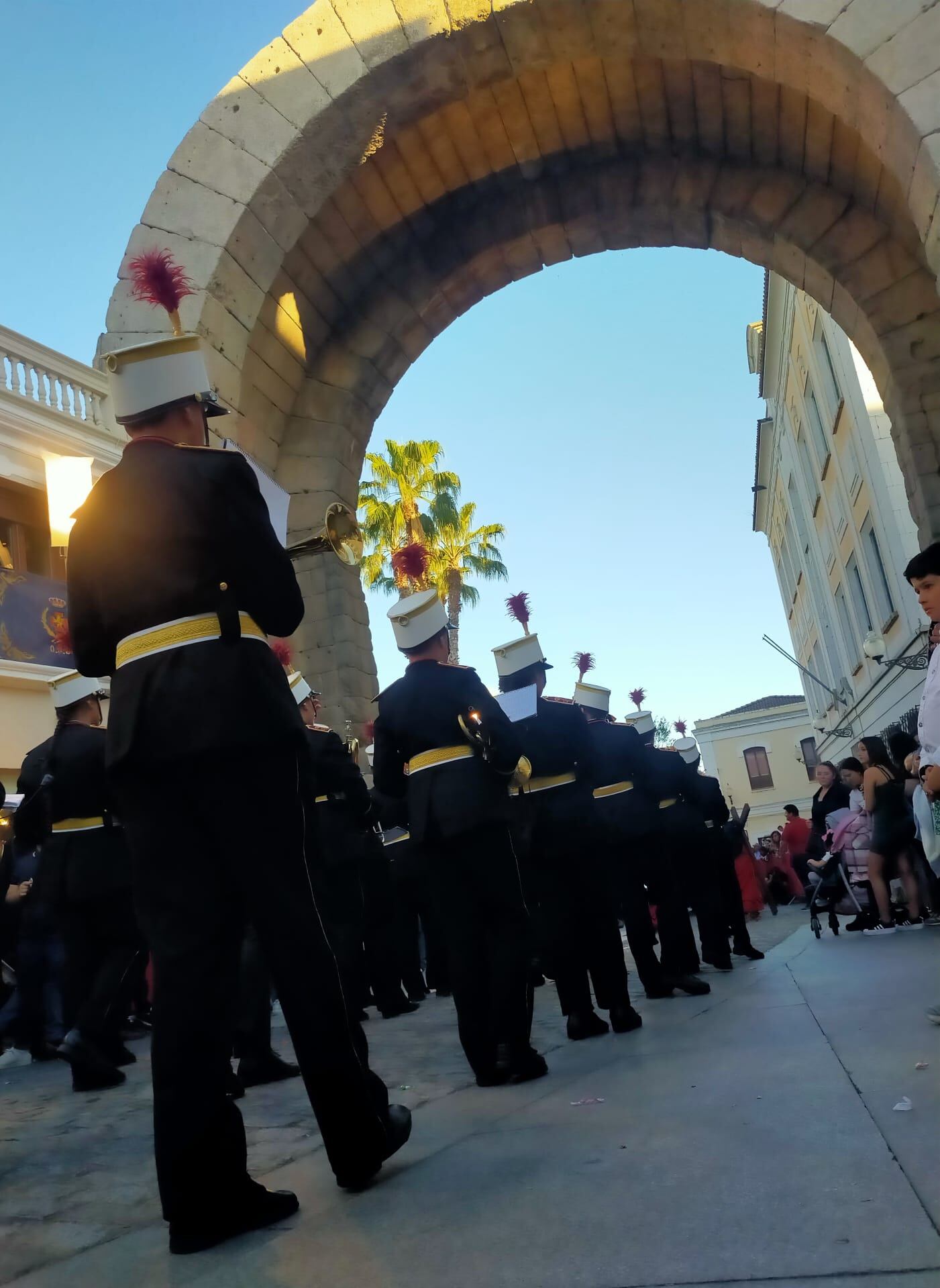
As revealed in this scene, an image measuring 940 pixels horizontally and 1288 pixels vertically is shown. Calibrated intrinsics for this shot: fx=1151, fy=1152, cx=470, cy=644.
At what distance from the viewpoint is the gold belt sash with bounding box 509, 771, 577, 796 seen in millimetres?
5902

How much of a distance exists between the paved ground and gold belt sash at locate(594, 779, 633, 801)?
2082mm

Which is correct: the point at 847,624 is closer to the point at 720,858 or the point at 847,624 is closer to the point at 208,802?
the point at 720,858

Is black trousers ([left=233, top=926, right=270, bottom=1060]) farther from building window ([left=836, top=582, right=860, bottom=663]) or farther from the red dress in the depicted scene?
building window ([left=836, top=582, right=860, bottom=663])

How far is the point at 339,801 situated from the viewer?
6.86 m

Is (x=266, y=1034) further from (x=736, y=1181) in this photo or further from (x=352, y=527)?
(x=352, y=527)

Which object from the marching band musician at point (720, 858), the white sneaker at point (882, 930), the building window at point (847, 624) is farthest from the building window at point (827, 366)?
the marching band musician at point (720, 858)

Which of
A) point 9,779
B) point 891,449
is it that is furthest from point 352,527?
point 891,449

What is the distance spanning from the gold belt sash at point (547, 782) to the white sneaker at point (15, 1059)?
385 cm

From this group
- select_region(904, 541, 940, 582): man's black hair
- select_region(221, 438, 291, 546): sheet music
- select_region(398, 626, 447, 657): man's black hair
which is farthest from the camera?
select_region(398, 626, 447, 657): man's black hair

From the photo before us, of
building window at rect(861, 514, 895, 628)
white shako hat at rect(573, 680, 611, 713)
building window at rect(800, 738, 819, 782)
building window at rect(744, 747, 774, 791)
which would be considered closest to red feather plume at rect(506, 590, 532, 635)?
white shako hat at rect(573, 680, 611, 713)

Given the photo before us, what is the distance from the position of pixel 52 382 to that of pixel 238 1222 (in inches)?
635

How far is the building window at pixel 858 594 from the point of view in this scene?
83.1 ft

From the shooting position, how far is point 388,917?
334 inches

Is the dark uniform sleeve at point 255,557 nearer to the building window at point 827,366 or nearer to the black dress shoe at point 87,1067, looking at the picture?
the black dress shoe at point 87,1067
